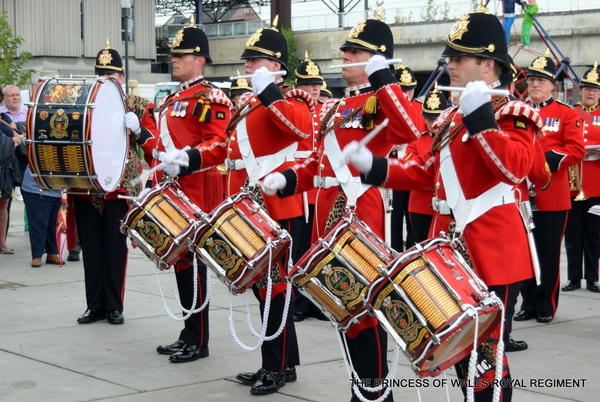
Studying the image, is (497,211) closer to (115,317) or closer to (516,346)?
(516,346)

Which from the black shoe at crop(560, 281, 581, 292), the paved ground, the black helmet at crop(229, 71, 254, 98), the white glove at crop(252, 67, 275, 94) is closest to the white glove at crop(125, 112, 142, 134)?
the paved ground

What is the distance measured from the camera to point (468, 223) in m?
4.16

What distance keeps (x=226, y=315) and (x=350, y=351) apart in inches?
126

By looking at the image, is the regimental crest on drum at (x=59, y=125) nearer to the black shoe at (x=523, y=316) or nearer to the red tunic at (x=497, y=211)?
the red tunic at (x=497, y=211)

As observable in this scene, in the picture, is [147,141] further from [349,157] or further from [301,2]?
[301,2]

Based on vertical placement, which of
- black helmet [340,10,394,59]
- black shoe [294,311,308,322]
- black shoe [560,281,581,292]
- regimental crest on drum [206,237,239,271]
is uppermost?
black helmet [340,10,394,59]

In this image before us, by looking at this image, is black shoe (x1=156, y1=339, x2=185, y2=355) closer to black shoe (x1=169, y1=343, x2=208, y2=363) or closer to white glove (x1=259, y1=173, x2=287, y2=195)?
Answer: black shoe (x1=169, y1=343, x2=208, y2=363)

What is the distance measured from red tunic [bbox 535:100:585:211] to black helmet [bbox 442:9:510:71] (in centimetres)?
376

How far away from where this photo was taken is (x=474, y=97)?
3.82m

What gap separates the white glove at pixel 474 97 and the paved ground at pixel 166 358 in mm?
2261

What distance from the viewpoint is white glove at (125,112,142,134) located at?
7234 millimetres

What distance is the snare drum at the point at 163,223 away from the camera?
5.89 metres

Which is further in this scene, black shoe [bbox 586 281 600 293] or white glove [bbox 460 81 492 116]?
black shoe [bbox 586 281 600 293]

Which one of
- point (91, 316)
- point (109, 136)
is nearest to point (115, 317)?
point (91, 316)
